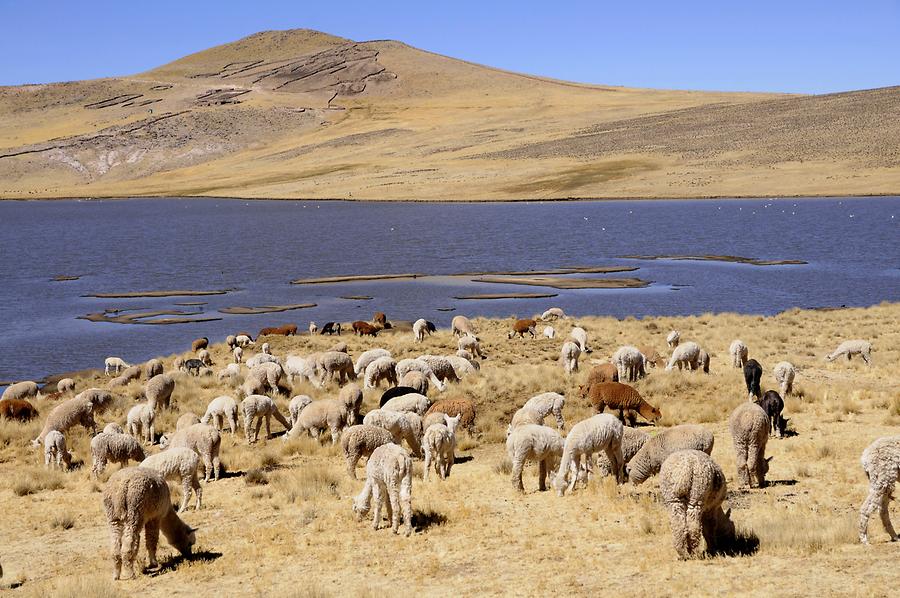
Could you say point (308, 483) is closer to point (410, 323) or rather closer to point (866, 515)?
point (866, 515)

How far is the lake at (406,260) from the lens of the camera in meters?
43.5

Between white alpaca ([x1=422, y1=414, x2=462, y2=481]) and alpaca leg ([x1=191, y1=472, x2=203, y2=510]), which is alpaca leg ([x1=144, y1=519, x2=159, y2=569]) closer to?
alpaca leg ([x1=191, y1=472, x2=203, y2=510])

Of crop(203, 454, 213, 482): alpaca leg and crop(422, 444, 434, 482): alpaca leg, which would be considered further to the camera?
crop(203, 454, 213, 482): alpaca leg

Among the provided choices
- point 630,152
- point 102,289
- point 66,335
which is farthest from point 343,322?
point 630,152

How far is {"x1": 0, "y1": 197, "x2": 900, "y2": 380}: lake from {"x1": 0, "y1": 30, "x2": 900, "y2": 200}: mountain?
8.08 metres

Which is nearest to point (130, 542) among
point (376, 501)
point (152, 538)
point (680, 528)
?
point (152, 538)

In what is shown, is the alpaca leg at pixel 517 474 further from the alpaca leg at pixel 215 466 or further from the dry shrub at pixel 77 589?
the dry shrub at pixel 77 589

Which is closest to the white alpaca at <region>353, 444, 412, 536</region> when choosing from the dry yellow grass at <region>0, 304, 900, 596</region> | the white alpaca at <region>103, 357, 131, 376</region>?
the dry yellow grass at <region>0, 304, 900, 596</region>

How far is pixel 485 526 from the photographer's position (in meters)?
12.6

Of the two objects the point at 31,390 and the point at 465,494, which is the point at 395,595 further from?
the point at 31,390

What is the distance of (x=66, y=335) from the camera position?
135 ft

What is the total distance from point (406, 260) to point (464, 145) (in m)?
81.4

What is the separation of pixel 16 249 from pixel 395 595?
7767 centimetres

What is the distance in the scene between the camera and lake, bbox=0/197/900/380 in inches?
1714
